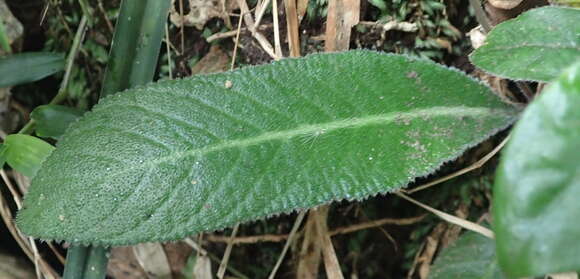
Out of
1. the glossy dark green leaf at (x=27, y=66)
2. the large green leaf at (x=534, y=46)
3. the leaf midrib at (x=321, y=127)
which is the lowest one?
the leaf midrib at (x=321, y=127)

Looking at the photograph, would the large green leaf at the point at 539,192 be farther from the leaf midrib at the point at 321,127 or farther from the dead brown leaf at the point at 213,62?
the dead brown leaf at the point at 213,62

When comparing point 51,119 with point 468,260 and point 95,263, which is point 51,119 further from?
point 468,260

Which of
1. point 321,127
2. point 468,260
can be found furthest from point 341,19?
point 468,260

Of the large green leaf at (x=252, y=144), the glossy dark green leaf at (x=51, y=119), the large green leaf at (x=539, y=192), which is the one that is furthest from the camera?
the glossy dark green leaf at (x=51, y=119)

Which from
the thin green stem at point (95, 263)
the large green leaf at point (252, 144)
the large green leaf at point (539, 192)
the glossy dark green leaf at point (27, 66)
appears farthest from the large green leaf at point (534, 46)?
the glossy dark green leaf at point (27, 66)

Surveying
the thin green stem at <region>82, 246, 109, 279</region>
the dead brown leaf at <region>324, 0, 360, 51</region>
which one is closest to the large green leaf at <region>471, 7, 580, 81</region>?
the dead brown leaf at <region>324, 0, 360, 51</region>

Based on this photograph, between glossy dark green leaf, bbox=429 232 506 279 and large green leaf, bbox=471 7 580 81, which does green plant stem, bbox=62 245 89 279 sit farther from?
large green leaf, bbox=471 7 580 81
